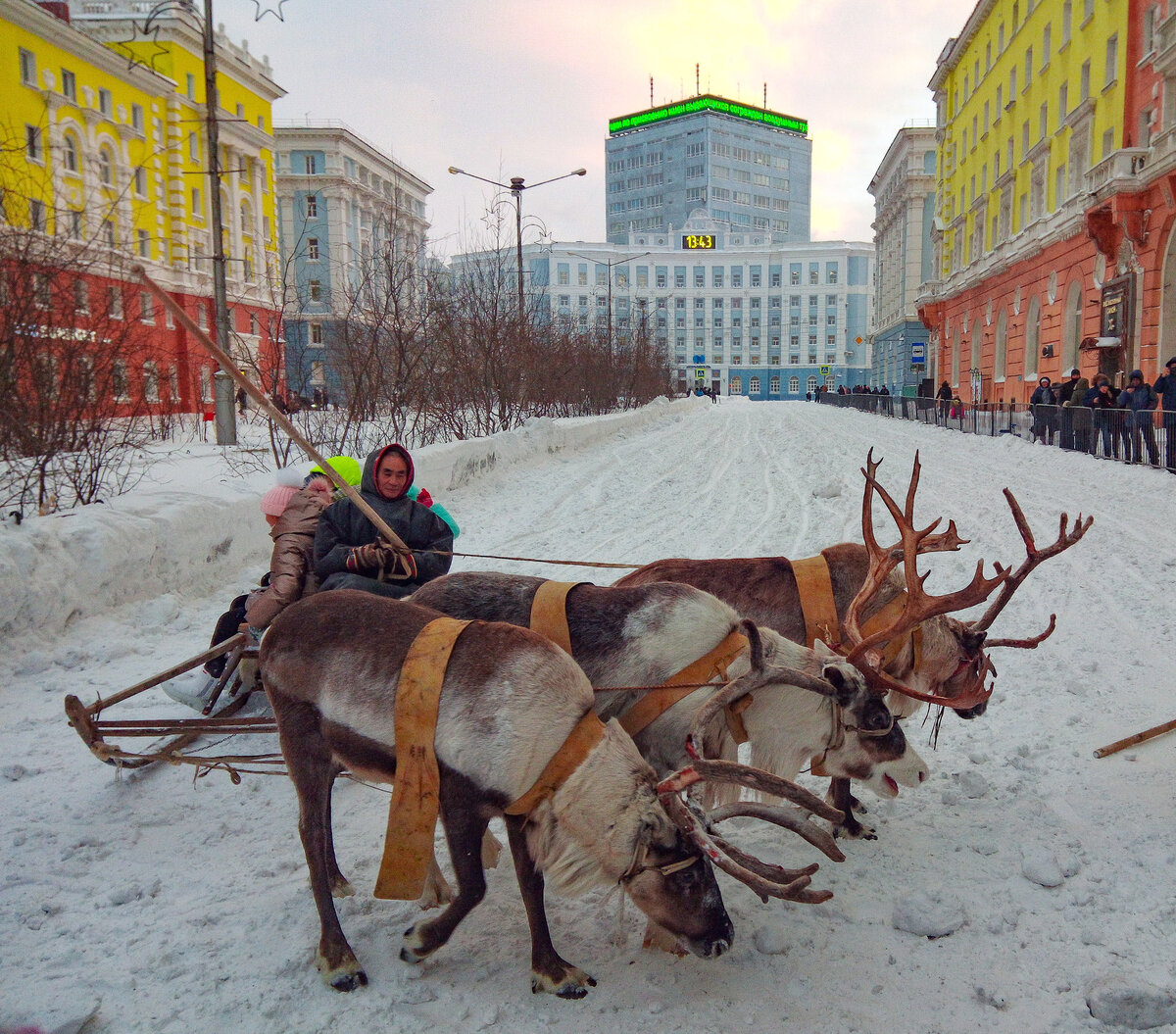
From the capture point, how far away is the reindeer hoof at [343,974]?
2.93m

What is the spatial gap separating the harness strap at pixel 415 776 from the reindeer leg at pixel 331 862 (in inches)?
12.3

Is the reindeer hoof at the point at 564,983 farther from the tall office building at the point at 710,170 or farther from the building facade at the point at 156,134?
the tall office building at the point at 710,170

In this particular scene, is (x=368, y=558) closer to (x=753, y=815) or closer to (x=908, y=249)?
(x=753, y=815)

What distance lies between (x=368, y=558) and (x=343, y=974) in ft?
7.16

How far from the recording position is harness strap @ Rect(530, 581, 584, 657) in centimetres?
349

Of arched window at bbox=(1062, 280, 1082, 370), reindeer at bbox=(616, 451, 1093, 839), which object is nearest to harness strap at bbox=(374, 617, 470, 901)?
reindeer at bbox=(616, 451, 1093, 839)

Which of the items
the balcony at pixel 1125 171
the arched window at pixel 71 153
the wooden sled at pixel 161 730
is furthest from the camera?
the arched window at pixel 71 153

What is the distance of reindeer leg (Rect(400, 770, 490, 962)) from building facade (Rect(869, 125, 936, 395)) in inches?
2194

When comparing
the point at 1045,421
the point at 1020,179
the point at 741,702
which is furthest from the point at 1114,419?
the point at 1020,179

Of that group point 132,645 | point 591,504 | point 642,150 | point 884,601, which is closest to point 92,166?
point 591,504

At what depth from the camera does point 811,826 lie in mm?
2605

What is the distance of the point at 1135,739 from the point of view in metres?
4.20

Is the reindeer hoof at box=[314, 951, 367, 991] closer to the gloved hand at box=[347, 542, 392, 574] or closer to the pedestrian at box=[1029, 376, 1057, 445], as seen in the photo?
the gloved hand at box=[347, 542, 392, 574]

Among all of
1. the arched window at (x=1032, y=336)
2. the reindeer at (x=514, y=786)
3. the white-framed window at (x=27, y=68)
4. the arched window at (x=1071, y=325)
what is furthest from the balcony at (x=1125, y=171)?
the white-framed window at (x=27, y=68)
